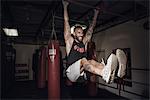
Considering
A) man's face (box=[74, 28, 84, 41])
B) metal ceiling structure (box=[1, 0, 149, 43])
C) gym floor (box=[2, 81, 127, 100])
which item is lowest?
gym floor (box=[2, 81, 127, 100])

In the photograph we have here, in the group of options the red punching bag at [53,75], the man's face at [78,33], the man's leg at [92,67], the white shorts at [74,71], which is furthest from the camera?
the red punching bag at [53,75]

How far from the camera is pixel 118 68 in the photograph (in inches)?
103

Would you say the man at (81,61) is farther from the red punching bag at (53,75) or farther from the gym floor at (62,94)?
the gym floor at (62,94)

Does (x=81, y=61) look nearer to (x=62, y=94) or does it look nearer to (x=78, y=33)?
(x=78, y=33)

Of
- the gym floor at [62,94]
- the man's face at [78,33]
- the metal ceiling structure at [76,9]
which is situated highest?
the metal ceiling structure at [76,9]

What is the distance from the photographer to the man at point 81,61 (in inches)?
97.1

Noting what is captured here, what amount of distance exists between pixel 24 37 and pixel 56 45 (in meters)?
6.69

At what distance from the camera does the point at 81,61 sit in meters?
2.85

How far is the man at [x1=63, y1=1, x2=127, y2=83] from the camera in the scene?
2466 mm

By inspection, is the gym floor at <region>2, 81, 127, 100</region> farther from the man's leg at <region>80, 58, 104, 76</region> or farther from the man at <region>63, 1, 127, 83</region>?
the man's leg at <region>80, 58, 104, 76</region>

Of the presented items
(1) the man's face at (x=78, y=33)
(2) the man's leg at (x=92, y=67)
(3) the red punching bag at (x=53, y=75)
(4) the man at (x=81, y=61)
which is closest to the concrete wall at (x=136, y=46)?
(4) the man at (x=81, y=61)

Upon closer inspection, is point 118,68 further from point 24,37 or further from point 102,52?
point 24,37

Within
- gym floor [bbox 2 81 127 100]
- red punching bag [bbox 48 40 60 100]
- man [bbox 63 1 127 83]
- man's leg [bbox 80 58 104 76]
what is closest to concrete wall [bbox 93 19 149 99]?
gym floor [bbox 2 81 127 100]

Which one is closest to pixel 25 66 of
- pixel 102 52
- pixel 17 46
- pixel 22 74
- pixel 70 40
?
pixel 22 74
